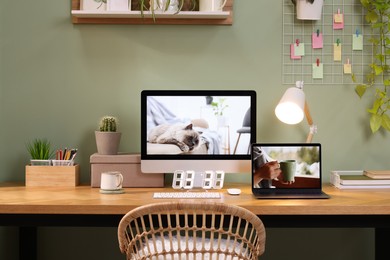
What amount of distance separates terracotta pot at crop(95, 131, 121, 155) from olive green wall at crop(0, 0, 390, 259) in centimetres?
20

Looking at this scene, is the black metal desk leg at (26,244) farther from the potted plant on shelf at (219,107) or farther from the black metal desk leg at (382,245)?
the black metal desk leg at (382,245)

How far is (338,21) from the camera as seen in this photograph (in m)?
2.92

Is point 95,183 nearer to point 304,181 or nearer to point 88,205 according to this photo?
point 88,205

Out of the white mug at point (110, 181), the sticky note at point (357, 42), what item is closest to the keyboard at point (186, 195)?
the white mug at point (110, 181)

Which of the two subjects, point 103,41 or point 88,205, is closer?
point 88,205

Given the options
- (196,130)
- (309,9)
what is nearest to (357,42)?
(309,9)

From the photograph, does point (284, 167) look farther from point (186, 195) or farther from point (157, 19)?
point (157, 19)

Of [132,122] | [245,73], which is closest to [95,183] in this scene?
[132,122]

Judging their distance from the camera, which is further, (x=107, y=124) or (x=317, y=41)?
(x=317, y=41)

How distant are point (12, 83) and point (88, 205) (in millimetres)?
981

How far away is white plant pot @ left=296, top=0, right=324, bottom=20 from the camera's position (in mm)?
2842

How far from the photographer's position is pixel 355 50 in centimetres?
293

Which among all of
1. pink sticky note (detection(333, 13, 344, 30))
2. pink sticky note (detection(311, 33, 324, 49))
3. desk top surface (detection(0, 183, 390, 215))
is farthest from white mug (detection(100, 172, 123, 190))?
pink sticky note (detection(333, 13, 344, 30))

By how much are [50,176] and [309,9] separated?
1388 mm
